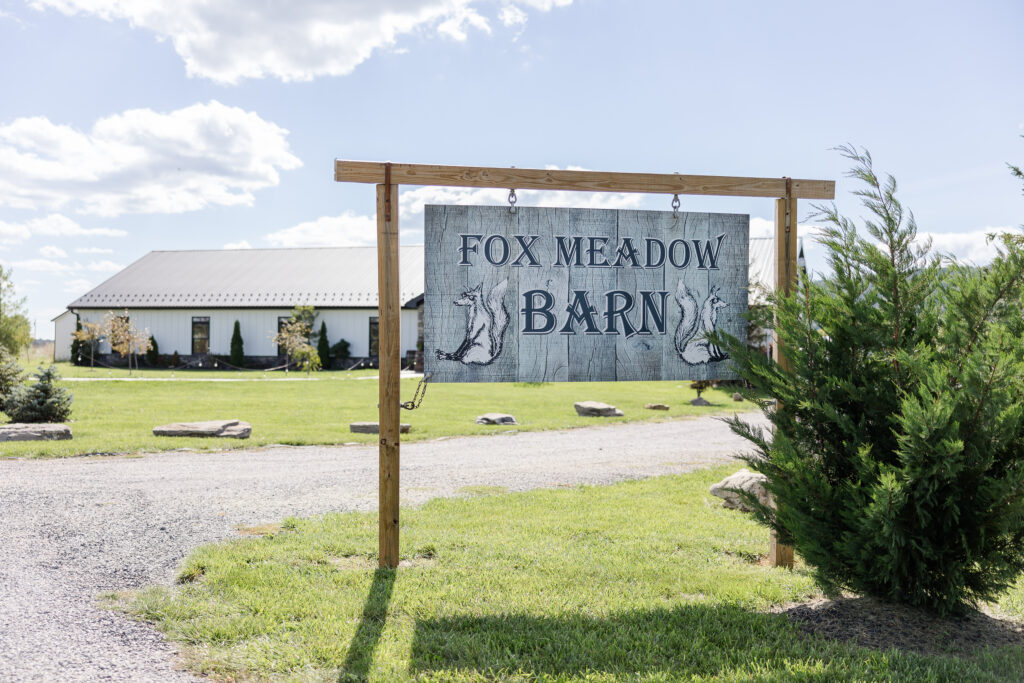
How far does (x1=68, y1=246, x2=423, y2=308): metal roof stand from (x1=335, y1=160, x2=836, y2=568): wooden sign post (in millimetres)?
29055

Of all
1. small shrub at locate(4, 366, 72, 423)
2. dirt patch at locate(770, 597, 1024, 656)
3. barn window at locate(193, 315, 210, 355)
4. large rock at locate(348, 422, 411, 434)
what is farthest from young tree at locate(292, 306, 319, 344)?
dirt patch at locate(770, 597, 1024, 656)

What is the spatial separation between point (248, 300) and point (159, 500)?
31579 mm

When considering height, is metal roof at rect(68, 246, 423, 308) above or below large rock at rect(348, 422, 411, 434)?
above

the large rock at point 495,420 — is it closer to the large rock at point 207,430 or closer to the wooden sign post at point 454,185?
the large rock at point 207,430

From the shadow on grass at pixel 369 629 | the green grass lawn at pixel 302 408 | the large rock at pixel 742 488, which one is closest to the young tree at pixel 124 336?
the green grass lawn at pixel 302 408

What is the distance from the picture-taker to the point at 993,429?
11.9ft

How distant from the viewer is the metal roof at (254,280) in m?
36.2

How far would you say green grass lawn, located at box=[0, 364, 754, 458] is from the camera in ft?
37.4

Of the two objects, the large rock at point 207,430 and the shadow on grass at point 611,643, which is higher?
the large rock at point 207,430

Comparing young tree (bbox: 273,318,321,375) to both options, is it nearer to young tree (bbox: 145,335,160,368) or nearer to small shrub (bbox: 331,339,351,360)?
small shrub (bbox: 331,339,351,360)

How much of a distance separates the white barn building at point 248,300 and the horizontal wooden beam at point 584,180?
28743mm

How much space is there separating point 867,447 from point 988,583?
1085mm

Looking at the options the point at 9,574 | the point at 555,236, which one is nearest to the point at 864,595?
the point at 555,236

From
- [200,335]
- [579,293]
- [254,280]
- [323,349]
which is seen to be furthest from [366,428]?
[254,280]
